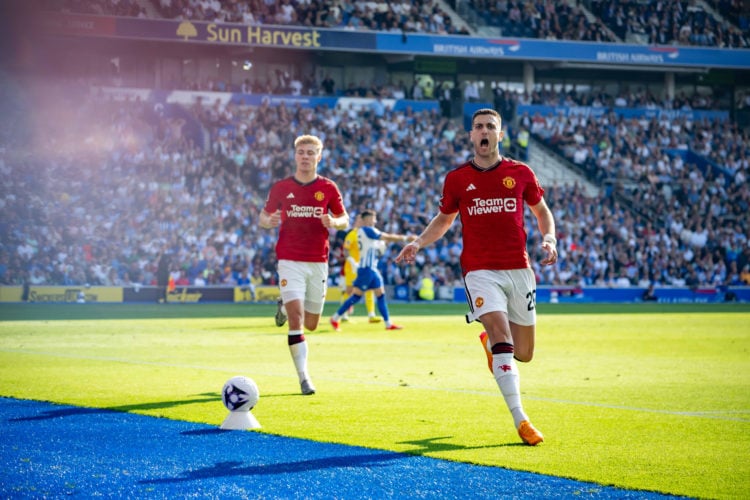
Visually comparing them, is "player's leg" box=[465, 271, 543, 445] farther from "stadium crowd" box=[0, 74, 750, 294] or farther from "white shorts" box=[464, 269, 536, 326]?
"stadium crowd" box=[0, 74, 750, 294]

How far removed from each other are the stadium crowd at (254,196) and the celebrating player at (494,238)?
3075cm

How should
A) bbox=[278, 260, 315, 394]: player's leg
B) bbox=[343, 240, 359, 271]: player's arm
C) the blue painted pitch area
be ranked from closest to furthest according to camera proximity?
the blue painted pitch area, bbox=[278, 260, 315, 394]: player's leg, bbox=[343, 240, 359, 271]: player's arm

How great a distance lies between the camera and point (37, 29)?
143 feet

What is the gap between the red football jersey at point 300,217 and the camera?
12297 millimetres

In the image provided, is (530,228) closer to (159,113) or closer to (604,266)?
(604,266)

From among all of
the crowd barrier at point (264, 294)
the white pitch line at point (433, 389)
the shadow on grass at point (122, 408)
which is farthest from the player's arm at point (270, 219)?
the crowd barrier at point (264, 294)

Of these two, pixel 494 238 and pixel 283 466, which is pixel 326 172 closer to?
pixel 494 238

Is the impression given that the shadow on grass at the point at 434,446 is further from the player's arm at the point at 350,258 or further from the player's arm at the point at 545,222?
the player's arm at the point at 350,258

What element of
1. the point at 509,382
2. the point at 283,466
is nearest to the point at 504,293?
the point at 509,382

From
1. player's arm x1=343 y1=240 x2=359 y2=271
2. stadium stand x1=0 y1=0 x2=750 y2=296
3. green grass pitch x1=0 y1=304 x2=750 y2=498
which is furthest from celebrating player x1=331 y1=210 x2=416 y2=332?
stadium stand x1=0 y1=0 x2=750 y2=296

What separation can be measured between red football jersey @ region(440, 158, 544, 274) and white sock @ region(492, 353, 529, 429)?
0.81m

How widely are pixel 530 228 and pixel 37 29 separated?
22.1 m

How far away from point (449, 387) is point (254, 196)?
31062 mm

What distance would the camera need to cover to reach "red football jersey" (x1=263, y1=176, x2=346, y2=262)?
40.3 ft
